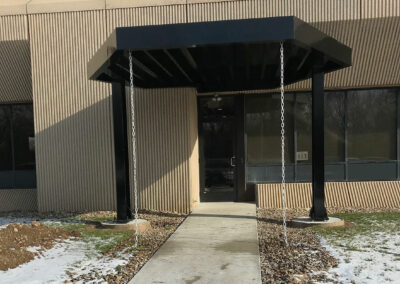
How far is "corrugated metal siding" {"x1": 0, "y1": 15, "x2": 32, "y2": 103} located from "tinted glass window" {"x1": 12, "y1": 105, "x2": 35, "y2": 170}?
1.69 ft

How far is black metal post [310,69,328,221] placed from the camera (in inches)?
280

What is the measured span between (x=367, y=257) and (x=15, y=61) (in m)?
10.1

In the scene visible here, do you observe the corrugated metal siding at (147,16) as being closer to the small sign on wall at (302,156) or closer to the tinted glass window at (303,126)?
the tinted glass window at (303,126)

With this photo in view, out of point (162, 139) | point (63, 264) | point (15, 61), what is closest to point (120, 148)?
point (162, 139)

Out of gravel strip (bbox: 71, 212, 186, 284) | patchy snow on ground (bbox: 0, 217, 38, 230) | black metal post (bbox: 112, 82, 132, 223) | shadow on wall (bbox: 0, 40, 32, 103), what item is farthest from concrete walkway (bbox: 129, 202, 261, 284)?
shadow on wall (bbox: 0, 40, 32, 103)

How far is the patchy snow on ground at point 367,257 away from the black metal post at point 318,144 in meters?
1.05

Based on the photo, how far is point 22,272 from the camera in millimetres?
5023

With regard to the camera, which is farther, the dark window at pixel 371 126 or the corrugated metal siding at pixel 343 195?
the dark window at pixel 371 126

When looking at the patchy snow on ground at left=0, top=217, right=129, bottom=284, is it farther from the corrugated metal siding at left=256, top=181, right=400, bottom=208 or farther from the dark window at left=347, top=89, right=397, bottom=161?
the dark window at left=347, top=89, right=397, bottom=161

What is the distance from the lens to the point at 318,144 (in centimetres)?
716

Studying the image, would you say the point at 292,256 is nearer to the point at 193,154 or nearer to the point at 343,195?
the point at 193,154

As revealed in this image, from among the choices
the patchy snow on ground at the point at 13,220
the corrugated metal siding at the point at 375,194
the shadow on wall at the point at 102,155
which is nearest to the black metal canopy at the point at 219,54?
the shadow on wall at the point at 102,155

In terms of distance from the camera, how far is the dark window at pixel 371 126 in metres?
9.96

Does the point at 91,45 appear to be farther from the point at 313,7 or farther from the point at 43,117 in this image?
the point at 313,7
